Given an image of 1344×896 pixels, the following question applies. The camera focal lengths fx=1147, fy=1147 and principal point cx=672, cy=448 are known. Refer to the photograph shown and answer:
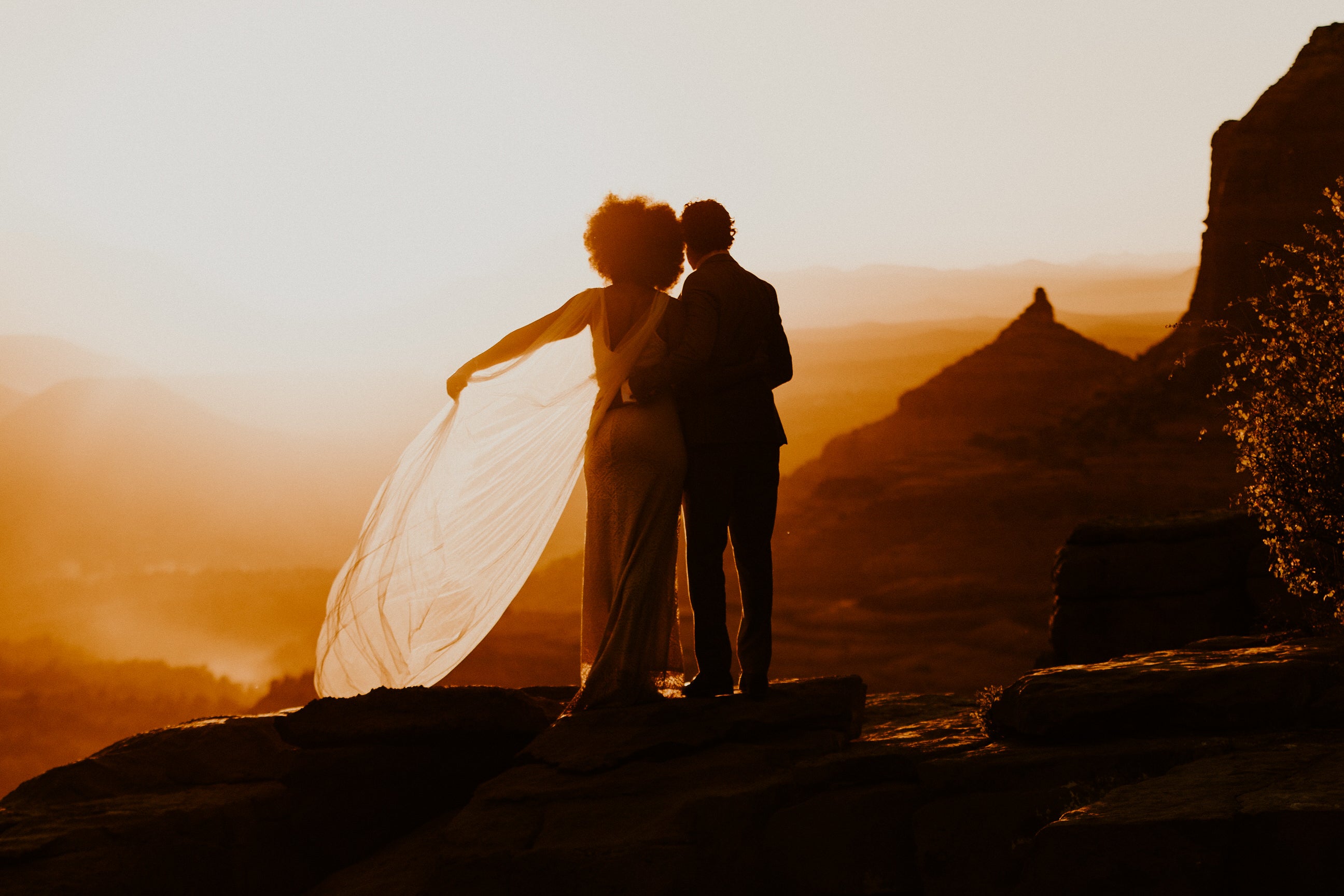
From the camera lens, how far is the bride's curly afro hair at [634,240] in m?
6.62

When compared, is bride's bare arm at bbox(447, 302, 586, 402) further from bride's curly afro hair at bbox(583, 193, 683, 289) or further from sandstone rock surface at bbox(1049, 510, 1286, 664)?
sandstone rock surface at bbox(1049, 510, 1286, 664)

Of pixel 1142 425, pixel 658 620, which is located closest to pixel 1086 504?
pixel 1142 425

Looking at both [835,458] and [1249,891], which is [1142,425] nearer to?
[835,458]

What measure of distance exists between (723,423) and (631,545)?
887 millimetres

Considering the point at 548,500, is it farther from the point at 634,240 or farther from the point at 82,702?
the point at 82,702

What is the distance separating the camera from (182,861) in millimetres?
6969

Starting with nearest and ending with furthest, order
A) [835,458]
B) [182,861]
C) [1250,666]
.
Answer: [1250,666] < [182,861] < [835,458]

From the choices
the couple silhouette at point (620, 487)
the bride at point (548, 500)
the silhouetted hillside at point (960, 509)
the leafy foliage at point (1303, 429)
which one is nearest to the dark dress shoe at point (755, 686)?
the couple silhouette at point (620, 487)

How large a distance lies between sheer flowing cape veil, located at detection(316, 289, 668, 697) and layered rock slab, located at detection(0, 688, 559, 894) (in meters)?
0.34

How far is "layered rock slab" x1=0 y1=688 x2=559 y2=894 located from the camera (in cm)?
688

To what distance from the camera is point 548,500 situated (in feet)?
23.9

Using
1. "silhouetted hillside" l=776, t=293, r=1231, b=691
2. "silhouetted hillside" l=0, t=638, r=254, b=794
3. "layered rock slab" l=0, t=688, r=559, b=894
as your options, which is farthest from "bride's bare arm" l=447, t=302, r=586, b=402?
"silhouetted hillside" l=0, t=638, r=254, b=794

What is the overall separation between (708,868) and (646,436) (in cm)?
232

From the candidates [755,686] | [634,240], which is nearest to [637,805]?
[755,686]
